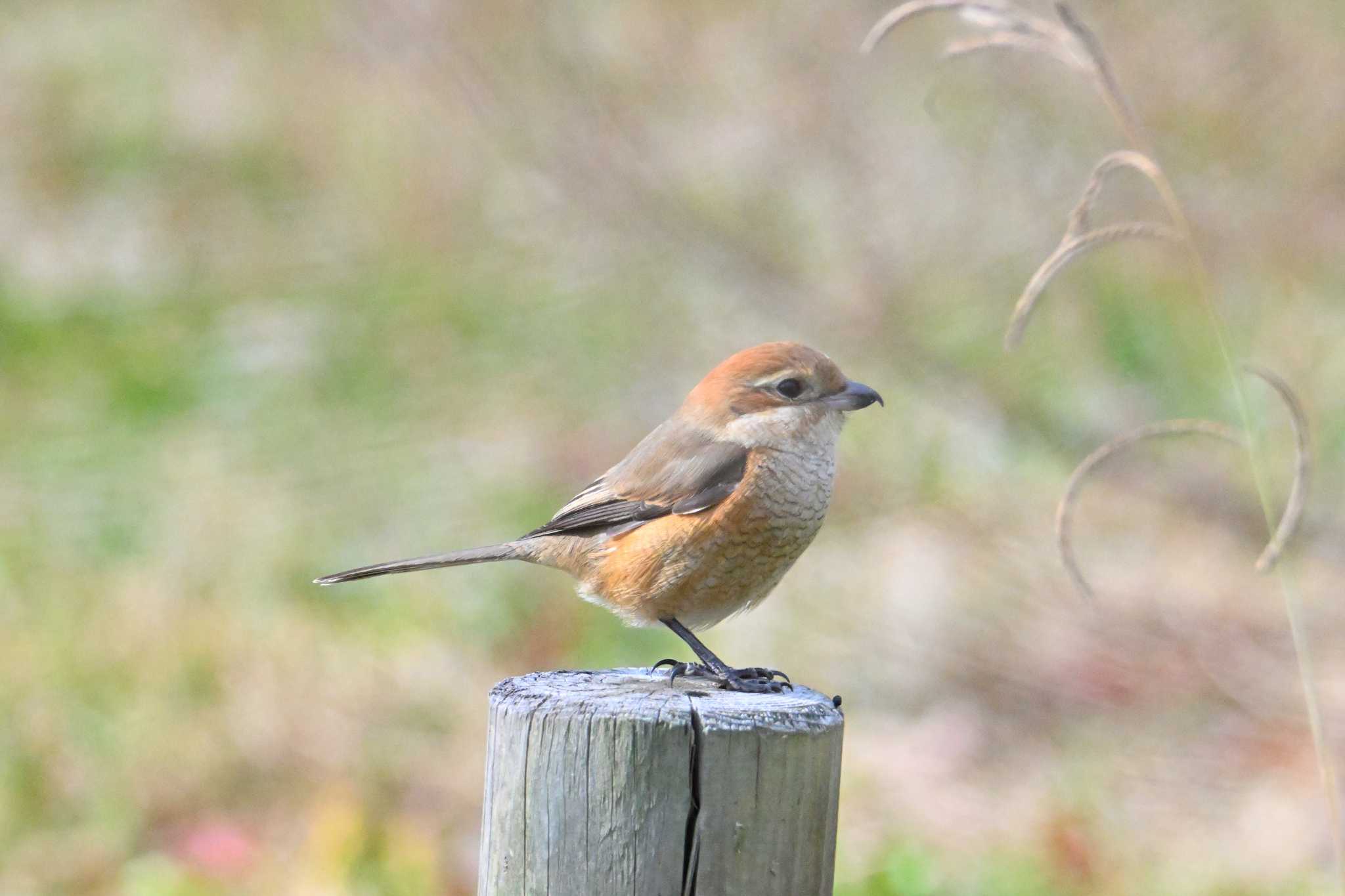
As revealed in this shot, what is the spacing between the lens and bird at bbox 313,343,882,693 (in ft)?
10.1

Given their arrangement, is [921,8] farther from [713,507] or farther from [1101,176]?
[713,507]

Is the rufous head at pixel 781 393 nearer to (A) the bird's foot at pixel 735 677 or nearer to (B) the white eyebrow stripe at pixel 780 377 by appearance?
(B) the white eyebrow stripe at pixel 780 377

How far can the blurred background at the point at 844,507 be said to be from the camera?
516 centimetres

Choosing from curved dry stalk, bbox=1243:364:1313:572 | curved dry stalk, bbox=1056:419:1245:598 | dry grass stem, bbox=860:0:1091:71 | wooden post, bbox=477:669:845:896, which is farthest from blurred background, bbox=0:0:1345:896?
dry grass stem, bbox=860:0:1091:71

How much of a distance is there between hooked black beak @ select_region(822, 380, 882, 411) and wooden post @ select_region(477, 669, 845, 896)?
111 centimetres

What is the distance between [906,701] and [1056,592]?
→ 899 mm

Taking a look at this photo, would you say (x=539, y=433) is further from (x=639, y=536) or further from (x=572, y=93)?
(x=639, y=536)

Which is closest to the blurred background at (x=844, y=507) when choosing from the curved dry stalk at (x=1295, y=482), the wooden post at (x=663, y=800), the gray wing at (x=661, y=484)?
the gray wing at (x=661, y=484)

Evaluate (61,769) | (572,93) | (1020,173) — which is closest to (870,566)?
(1020,173)

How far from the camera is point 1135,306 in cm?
719

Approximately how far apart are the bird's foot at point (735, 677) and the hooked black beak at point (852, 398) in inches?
23.7

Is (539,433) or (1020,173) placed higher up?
(1020,173)

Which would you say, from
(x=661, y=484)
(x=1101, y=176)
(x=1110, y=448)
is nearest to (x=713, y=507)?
(x=661, y=484)

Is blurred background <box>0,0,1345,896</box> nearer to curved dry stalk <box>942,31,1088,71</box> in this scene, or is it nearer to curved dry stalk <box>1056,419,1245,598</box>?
curved dry stalk <box>1056,419,1245,598</box>
